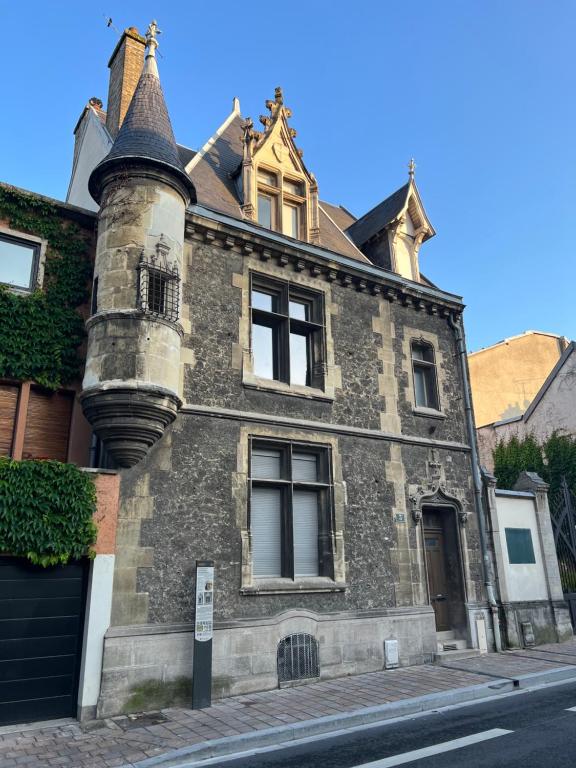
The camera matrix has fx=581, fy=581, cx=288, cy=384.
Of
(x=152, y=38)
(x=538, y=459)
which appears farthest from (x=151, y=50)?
(x=538, y=459)

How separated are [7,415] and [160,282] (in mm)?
3185

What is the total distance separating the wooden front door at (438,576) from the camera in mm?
12500

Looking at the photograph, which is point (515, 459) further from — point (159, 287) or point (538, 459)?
point (159, 287)

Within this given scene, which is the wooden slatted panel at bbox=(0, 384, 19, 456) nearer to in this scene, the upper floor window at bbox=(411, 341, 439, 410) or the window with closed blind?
the window with closed blind

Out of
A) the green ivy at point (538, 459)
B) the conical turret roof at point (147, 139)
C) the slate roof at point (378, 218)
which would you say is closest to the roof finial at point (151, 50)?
the conical turret roof at point (147, 139)

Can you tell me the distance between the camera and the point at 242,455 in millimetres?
10258

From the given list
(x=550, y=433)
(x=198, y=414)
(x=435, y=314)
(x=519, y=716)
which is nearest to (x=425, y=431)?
(x=435, y=314)

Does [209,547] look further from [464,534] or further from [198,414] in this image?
[464,534]

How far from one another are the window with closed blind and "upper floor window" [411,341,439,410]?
3.64 meters

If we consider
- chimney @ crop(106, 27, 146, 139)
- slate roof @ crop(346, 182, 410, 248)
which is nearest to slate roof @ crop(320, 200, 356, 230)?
slate roof @ crop(346, 182, 410, 248)

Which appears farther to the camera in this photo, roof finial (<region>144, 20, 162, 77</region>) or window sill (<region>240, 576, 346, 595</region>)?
roof finial (<region>144, 20, 162, 77</region>)

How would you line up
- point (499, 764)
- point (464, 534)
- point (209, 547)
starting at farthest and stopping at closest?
1. point (464, 534)
2. point (209, 547)
3. point (499, 764)

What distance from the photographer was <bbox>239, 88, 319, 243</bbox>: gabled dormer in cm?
1266

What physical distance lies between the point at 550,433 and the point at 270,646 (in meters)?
17.2
